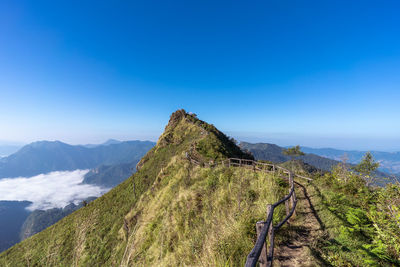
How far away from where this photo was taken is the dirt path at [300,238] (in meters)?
4.66

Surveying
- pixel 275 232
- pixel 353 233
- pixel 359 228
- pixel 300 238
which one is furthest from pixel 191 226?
pixel 359 228

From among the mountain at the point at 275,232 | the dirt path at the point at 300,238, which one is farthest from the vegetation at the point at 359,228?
the dirt path at the point at 300,238

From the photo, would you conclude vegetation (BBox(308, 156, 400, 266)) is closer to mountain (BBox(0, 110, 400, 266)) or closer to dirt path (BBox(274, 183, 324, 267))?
mountain (BBox(0, 110, 400, 266))

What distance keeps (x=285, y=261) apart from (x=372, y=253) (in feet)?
7.35

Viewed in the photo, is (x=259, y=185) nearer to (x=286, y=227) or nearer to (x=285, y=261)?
(x=286, y=227)

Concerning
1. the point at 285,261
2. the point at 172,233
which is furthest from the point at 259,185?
the point at 172,233

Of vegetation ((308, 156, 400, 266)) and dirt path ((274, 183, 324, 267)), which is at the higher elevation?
vegetation ((308, 156, 400, 266))

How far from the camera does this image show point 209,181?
13.9 m

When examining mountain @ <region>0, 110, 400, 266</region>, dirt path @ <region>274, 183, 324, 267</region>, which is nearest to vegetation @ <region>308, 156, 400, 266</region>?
mountain @ <region>0, 110, 400, 266</region>

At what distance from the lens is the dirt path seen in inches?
183

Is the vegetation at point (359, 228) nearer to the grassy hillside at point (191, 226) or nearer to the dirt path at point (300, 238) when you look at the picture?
the dirt path at point (300, 238)

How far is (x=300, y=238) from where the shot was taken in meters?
5.73

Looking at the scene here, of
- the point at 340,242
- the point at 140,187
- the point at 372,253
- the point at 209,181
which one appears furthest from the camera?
the point at 140,187

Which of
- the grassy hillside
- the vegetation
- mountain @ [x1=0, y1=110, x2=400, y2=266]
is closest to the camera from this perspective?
the vegetation
